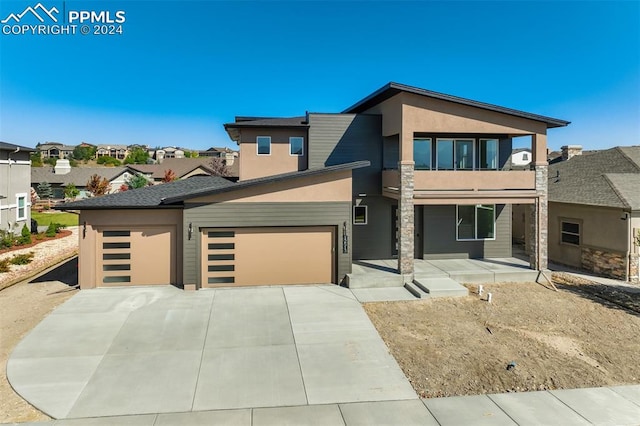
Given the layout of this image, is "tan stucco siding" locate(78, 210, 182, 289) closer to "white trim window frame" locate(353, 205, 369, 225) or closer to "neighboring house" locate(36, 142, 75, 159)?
"white trim window frame" locate(353, 205, 369, 225)

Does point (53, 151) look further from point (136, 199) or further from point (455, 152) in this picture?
point (455, 152)

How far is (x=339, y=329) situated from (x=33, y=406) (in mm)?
5875

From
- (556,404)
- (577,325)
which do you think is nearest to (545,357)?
(556,404)

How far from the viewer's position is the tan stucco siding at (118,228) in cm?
1217

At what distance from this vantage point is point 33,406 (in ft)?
20.0

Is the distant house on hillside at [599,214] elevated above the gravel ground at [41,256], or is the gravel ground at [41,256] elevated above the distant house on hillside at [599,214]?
the distant house on hillside at [599,214]

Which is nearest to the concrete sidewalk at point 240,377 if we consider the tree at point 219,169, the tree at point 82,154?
the tree at point 219,169

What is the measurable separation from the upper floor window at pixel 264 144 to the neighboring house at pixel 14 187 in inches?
580

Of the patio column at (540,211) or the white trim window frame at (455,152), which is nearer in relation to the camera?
the patio column at (540,211)

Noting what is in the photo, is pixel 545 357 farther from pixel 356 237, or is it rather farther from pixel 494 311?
pixel 356 237

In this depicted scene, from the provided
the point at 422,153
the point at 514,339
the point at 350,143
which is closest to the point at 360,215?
the point at 350,143

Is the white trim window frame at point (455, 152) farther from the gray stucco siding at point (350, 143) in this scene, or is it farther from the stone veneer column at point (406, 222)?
the stone veneer column at point (406, 222)

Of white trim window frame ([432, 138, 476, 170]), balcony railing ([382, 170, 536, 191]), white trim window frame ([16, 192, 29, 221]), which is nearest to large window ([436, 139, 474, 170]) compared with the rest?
white trim window frame ([432, 138, 476, 170])

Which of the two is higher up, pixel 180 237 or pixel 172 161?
pixel 172 161
